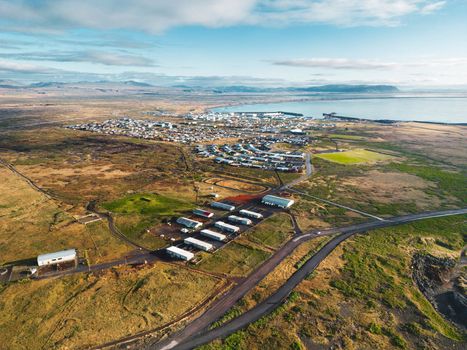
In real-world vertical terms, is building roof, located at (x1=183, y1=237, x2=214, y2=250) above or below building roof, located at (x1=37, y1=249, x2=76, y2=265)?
below

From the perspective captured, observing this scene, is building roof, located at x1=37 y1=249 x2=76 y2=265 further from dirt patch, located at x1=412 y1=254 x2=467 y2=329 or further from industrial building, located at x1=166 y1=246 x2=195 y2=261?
dirt patch, located at x1=412 y1=254 x2=467 y2=329

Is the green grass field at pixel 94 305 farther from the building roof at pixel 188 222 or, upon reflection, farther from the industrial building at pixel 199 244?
the building roof at pixel 188 222

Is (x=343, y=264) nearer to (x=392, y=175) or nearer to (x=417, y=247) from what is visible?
(x=417, y=247)

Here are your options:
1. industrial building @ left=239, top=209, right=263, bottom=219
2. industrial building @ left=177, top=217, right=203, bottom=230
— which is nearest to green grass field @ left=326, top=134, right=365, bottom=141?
industrial building @ left=239, top=209, right=263, bottom=219

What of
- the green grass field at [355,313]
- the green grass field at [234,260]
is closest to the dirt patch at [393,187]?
the green grass field at [355,313]

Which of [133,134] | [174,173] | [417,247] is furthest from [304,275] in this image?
[133,134]

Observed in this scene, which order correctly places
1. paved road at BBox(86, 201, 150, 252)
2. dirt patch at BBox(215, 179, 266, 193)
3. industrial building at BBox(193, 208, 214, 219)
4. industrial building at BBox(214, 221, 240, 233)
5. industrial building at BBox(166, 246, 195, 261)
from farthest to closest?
dirt patch at BBox(215, 179, 266, 193)
industrial building at BBox(193, 208, 214, 219)
industrial building at BBox(214, 221, 240, 233)
paved road at BBox(86, 201, 150, 252)
industrial building at BBox(166, 246, 195, 261)

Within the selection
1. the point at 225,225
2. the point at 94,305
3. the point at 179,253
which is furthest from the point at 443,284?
the point at 94,305
